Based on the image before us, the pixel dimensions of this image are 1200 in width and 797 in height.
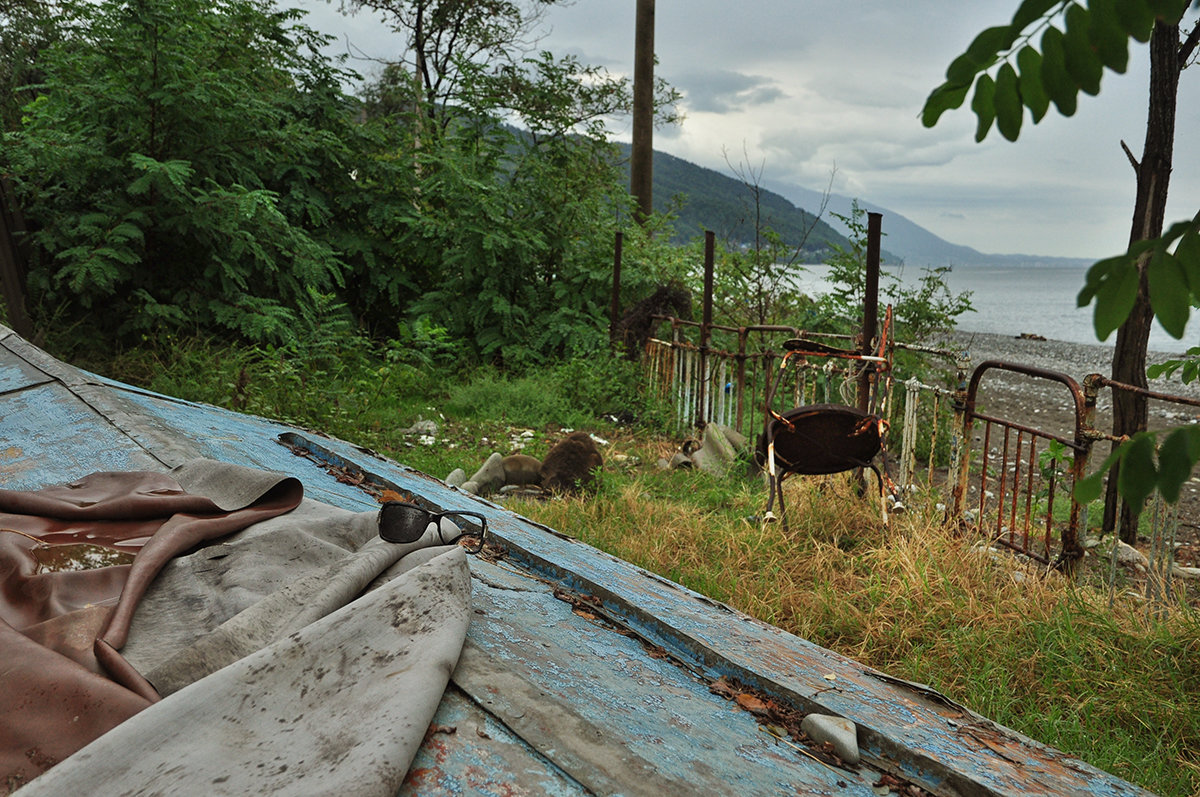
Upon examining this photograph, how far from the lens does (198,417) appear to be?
4.25m

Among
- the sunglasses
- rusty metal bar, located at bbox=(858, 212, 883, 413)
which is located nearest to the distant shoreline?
rusty metal bar, located at bbox=(858, 212, 883, 413)

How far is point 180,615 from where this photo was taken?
171 centimetres

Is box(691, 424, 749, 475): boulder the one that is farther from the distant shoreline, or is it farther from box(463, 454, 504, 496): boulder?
the distant shoreline

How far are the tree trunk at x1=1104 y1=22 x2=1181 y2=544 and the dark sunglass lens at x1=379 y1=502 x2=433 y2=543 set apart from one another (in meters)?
5.78

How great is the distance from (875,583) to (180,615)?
3459 millimetres

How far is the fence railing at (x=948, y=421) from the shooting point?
461 cm

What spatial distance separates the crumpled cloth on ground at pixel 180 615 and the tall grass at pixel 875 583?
2628 millimetres

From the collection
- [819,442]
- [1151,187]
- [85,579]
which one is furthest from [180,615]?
[1151,187]

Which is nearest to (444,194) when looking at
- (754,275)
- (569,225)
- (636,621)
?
(569,225)

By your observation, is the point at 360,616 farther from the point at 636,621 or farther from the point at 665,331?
the point at 665,331

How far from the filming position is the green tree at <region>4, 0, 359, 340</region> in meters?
7.94

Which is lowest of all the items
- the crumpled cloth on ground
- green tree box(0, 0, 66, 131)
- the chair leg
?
the chair leg

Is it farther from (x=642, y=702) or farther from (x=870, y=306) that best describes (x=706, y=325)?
(x=642, y=702)

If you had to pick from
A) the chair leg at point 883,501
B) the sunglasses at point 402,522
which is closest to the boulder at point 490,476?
the chair leg at point 883,501
